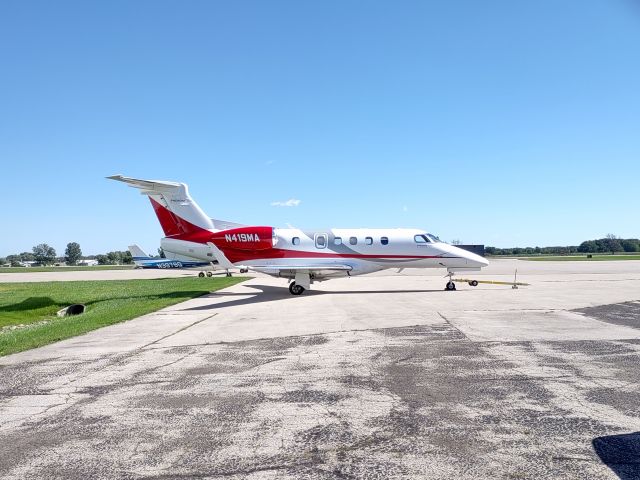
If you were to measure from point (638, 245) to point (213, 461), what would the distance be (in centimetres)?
17239

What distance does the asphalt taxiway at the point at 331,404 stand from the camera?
13.4 feet

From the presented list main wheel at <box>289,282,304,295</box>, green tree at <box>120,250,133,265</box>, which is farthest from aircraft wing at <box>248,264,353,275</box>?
green tree at <box>120,250,133,265</box>

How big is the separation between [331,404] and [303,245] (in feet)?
62.2

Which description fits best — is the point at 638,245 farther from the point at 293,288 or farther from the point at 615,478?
the point at 615,478

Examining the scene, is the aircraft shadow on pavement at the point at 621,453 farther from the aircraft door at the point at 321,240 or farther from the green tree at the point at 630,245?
the green tree at the point at 630,245

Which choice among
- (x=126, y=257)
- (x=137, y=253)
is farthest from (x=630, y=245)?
(x=126, y=257)

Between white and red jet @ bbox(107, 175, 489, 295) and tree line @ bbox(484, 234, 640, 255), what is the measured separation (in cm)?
12429

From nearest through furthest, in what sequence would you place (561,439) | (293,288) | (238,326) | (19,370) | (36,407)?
(561,439), (36,407), (19,370), (238,326), (293,288)

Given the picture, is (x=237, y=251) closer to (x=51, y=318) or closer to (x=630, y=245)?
(x=51, y=318)

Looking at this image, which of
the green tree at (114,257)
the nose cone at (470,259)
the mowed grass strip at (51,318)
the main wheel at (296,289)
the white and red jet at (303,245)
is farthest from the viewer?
the green tree at (114,257)

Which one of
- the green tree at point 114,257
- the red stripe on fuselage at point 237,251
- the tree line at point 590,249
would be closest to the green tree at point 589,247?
the tree line at point 590,249

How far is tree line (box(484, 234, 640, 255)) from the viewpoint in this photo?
14475 centimetres

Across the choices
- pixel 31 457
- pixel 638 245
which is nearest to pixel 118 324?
pixel 31 457

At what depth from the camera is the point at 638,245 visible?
144500mm
